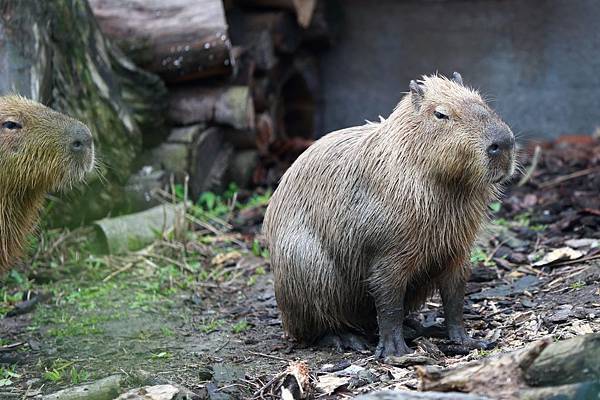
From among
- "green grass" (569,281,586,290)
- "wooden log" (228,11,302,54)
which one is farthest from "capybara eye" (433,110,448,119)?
"wooden log" (228,11,302,54)

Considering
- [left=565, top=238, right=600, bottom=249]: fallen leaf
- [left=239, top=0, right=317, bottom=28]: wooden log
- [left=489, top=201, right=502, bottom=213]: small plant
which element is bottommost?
[left=489, top=201, right=502, bottom=213]: small plant

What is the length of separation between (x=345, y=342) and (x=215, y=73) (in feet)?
12.1

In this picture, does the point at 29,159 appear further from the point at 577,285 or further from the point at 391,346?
the point at 577,285

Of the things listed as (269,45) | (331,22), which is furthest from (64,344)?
(331,22)

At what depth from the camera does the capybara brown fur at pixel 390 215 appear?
4.50 metres

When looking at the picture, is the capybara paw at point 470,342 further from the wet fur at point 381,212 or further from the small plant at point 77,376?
the small plant at point 77,376

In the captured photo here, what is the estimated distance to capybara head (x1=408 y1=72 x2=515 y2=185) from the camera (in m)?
4.38

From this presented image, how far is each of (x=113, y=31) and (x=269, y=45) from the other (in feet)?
5.25

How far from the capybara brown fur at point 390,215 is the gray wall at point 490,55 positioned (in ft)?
16.4

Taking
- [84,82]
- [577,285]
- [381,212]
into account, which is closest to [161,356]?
[381,212]

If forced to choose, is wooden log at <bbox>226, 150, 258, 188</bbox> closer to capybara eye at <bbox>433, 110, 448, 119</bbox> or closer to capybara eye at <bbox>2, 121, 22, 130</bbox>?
capybara eye at <bbox>2, 121, 22, 130</bbox>

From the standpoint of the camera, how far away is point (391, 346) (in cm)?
470

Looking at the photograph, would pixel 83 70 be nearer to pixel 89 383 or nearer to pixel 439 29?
pixel 89 383

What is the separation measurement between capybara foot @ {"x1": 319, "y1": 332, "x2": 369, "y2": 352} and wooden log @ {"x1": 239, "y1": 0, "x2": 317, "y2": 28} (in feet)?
15.4
